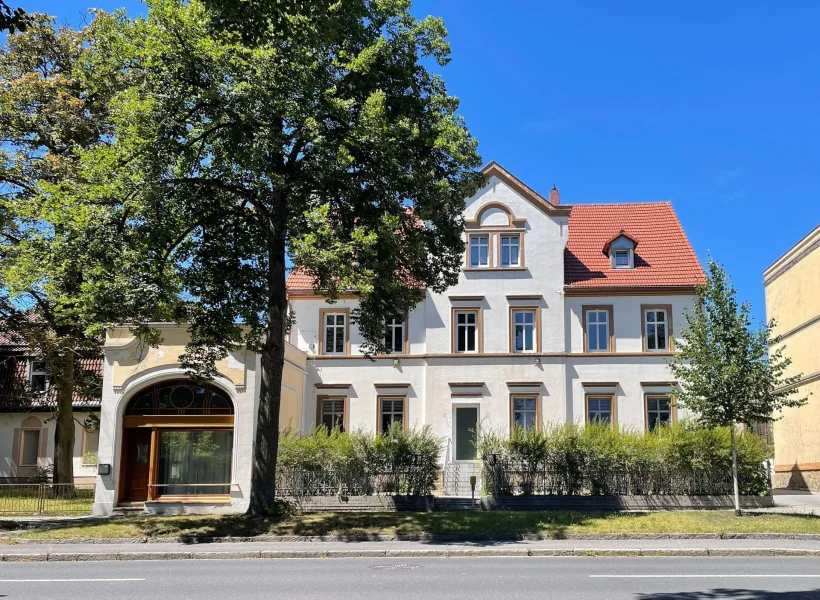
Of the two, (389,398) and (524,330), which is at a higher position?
(524,330)

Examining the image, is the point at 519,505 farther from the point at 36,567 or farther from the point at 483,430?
the point at 36,567

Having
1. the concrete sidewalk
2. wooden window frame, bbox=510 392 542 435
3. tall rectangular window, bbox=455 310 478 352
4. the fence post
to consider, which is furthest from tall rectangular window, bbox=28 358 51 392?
the concrete sidewalk

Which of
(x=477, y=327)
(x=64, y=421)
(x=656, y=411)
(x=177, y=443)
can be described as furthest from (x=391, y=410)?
(x=64, y=421)

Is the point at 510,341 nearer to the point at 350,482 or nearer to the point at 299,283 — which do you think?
the point at 299,283

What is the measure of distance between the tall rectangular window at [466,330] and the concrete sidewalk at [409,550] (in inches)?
647

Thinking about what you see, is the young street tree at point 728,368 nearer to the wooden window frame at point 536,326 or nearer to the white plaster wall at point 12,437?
the wooden window frame at point 536,326

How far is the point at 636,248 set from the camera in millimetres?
35719

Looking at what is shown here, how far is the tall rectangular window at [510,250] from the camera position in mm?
34031

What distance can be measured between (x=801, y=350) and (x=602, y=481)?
17.4 m

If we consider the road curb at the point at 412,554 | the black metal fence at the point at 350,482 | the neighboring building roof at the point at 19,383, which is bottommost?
the road curb at the point at 412,554

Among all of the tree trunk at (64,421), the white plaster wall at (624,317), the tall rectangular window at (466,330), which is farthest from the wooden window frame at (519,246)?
the tree trunk at (64,421)

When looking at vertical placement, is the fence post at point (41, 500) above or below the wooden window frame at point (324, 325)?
below

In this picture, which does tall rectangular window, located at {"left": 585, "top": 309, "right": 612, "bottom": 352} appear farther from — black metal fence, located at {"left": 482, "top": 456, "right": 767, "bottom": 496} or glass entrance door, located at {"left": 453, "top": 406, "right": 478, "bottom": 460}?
black metal fence, located at {"left": 482, "top": 456, "right": 767, "bottom": 496}

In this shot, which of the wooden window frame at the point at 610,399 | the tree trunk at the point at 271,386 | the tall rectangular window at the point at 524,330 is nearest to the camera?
the tree trunk at the point at 271,386
